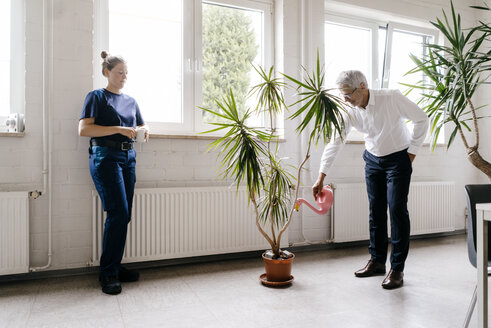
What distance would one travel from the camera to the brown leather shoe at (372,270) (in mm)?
2698

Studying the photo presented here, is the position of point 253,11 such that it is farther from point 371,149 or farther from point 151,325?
point 151,325

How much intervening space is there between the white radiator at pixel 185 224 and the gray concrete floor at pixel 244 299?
17cm

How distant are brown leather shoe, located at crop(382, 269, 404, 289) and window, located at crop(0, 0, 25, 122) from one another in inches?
112

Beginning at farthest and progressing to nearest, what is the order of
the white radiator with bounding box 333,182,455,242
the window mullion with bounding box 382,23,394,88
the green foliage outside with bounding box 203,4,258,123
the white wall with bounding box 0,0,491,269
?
the window mullion with bounding box 382,23,394,88 < the white radiator with bounding box 333,182,455,242 < the green foliage outside with bounding box 203,4,258,123 < the white wall with bounding box 0,0,491,269

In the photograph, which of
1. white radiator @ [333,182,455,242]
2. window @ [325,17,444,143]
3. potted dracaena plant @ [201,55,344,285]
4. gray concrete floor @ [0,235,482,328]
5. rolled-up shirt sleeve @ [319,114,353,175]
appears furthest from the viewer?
window @ [325,17,444,143]

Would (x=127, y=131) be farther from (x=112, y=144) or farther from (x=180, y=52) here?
(x=180, y=52)

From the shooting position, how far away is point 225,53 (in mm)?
3334

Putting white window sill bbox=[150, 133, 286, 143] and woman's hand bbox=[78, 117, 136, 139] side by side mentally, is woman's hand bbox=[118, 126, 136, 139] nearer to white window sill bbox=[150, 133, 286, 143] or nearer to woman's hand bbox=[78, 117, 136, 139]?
woman's hand bbox=[78, 117, 136, 139]

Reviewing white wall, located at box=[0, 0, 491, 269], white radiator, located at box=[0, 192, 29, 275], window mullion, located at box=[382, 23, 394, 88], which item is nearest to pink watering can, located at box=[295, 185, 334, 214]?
white wall, located at box=[0, 0, 491, 269]

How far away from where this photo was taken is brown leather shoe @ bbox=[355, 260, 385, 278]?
2.70 metres

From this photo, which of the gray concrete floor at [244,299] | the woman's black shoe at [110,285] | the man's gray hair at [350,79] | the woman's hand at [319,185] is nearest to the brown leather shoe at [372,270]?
the gray concrete floor at [244,299]

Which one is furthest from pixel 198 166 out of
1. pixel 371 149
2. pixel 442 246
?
pixel 442 246

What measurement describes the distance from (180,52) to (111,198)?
1433 mm

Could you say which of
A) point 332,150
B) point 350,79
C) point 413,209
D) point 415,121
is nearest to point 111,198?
point 332,150
